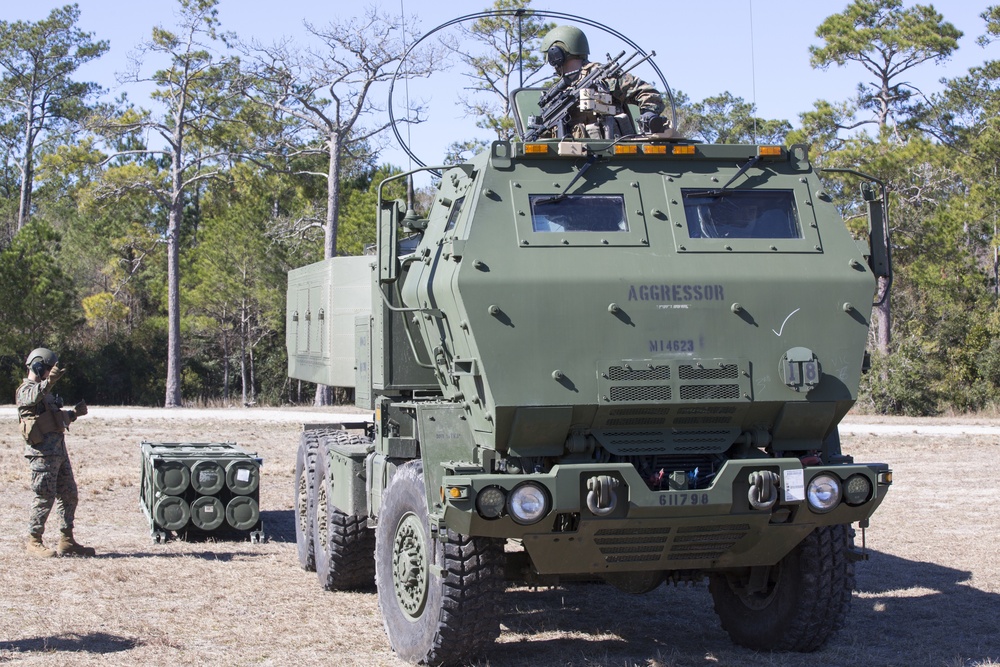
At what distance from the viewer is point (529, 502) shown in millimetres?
6234

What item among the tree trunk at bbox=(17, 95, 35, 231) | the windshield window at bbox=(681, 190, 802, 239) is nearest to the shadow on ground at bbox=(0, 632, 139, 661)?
the windshield window at bbox=(681, 190, 802, 239)

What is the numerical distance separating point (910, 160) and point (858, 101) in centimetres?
536

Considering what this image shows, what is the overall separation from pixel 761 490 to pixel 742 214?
164cm

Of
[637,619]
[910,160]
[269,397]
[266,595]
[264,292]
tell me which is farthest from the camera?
[269,397]

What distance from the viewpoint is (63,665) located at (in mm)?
6934

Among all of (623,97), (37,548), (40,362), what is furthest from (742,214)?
(37,548)

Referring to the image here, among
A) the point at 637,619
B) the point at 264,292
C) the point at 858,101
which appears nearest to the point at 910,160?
the point at 858,101

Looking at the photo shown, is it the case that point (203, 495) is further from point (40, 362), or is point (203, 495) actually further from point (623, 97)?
point (623, 97)

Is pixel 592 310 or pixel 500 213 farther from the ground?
pixel 500 213

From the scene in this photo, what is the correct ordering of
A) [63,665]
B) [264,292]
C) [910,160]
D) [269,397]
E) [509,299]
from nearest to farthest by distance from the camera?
1. [509,299]
2. [63,665]
3. [910,160]
4. [264,292]
5. [269,397]

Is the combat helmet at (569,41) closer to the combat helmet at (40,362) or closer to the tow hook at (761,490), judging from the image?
the tow hook at (761,490)

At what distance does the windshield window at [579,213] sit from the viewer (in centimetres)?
681

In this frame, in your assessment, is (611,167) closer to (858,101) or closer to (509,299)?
(509,299)

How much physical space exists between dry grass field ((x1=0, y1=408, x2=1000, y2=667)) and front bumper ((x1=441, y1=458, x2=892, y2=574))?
71 centimetres
